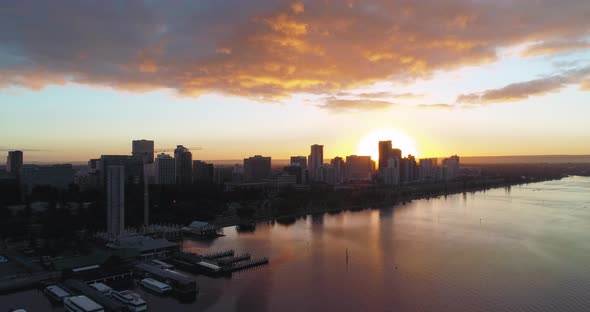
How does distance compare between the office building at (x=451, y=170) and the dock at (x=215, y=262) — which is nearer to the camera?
the dock at (x=215, y=262)

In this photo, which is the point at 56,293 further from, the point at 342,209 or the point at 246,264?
the point at 342,209

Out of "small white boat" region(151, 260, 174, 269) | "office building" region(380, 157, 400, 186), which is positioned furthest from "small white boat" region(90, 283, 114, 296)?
"office building" region(380, 157, 400, 186)

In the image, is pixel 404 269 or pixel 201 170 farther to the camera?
pixel 201 170

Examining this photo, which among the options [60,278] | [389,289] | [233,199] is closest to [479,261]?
[389,289]

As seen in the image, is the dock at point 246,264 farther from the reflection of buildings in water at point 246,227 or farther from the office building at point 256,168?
the office building at point 256,168

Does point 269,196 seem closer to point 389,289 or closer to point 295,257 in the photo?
point 295,257

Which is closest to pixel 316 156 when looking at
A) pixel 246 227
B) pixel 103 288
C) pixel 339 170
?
pixel 339 170

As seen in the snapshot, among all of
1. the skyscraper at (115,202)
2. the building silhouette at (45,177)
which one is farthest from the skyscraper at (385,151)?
the skyscraper at (115,202)
